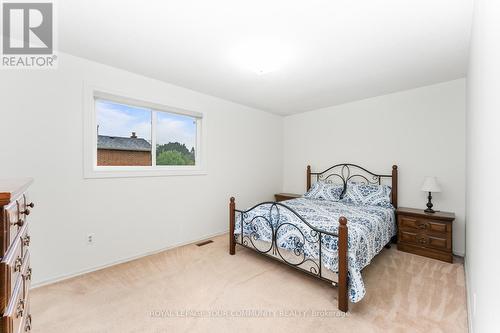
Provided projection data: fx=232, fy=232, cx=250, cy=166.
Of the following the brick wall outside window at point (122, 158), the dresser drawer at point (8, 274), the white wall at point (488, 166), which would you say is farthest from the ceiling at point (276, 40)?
the dresser drawer at point (8, 274)

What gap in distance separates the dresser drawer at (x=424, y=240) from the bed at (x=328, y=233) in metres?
0.15

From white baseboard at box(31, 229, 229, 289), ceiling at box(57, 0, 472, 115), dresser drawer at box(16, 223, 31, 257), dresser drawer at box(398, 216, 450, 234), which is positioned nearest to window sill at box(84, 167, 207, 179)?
white baseboard at box(31, 229, 229, 289)

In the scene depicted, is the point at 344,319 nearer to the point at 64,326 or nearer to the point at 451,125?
the point at 64,326

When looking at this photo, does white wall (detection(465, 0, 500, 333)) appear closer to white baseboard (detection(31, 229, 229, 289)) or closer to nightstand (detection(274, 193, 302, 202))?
white baseboard (detection(31, 229, 229, 289))

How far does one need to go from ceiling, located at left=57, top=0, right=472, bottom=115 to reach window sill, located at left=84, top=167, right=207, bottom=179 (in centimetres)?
121

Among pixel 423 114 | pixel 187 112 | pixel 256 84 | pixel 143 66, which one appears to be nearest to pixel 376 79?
pixel 423 114

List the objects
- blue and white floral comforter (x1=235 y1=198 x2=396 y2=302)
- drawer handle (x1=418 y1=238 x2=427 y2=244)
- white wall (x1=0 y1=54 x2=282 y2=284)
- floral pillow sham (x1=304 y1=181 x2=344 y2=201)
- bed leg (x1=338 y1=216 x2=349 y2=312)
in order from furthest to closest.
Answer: floral pillow sham (x1=304 y1=181 x2=344 y2=201) → drawer handle (x1=418 y1=238 x2=427 y2=244) → white wall (x1=0 y1=54 x2=282 y2=284) → blue and white floral comforter (x1=235 y1=198 x2=396 y2=302) → bed leg (x1=338 y1=216 x2=349 y2=312)

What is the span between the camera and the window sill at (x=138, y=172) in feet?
8.63

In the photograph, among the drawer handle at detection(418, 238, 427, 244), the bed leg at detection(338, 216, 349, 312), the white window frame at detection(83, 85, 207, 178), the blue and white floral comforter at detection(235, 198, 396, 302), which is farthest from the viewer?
the drawer handle at detection(418, 238, 427, 244)

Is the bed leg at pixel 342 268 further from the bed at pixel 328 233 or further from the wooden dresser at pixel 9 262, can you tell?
the wooden dresser at pixel 9 262

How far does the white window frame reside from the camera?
255 centimetres

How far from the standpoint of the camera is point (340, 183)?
4.21 metres

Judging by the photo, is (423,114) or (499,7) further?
(423,114)

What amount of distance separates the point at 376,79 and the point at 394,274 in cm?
236
